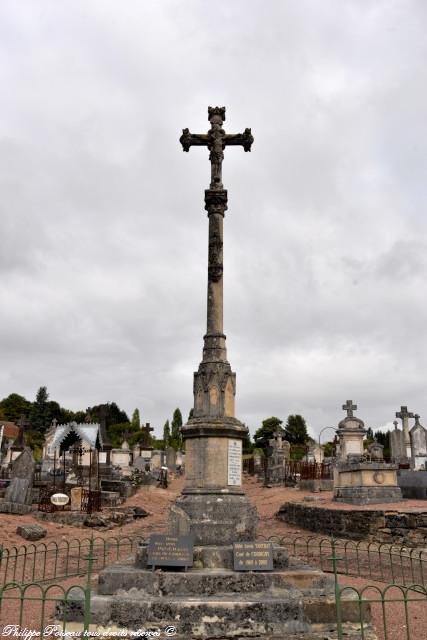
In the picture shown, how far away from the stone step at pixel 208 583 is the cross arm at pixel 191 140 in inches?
304

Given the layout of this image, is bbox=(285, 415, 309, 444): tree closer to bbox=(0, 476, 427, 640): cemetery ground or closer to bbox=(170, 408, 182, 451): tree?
bbox=(170, 408, 182, 451): tree

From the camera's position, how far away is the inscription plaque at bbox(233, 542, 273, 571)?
7.01 meters

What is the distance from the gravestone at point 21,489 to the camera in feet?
57.4

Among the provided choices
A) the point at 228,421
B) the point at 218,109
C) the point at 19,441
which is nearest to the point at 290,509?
the point at 228,421

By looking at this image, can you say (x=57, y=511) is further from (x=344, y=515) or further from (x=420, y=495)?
Answer: (x=420, y=495)

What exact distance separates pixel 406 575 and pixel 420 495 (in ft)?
33.4

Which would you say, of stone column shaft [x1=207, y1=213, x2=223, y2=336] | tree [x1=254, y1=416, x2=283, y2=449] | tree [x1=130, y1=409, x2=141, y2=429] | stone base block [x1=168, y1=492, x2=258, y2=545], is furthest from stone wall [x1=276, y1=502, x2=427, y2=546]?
tree [x1=130, y1=409, x2=141, y2=429]

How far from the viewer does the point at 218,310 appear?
9.38 meters

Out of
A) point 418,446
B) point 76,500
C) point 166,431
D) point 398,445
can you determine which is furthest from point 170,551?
point 166,431

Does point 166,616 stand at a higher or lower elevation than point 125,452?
lower

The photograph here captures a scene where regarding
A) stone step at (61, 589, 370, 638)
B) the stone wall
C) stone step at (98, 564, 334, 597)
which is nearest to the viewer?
stone step at (61, 589, 370, 638)

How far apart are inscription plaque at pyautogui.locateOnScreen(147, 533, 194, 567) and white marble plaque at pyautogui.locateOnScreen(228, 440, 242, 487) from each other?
4.60 ft

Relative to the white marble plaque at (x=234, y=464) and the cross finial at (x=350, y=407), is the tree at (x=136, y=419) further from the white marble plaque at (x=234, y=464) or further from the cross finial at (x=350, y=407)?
the white marble plaque at (x=234, y=464)

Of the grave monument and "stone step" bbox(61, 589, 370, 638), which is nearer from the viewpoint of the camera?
"stone step" bbox(61, 589, 370, 638)
